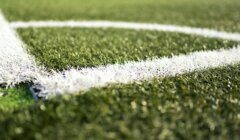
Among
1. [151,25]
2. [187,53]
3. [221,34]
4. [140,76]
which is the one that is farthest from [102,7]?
[140,76]

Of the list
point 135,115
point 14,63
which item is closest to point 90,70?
point 14,63

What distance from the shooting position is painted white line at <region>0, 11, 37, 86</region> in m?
8.59

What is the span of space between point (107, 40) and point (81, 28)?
237 cm

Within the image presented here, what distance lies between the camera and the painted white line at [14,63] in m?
8.59

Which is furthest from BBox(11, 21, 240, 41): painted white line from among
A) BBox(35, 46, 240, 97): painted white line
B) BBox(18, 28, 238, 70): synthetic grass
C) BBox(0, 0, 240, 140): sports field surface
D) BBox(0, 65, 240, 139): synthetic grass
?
BBox(0, 65, 240, 139): synthetic grass

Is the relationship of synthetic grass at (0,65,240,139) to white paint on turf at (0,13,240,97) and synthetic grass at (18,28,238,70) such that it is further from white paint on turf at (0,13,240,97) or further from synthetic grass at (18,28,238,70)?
synthetic grass at (18,28,238,70)

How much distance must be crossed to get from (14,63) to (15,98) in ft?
5.82

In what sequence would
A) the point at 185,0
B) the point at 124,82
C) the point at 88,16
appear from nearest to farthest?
the point at 124,82 < the point at 88,16 < the point at 185,0

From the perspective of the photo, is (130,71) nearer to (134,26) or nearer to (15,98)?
(15,98)

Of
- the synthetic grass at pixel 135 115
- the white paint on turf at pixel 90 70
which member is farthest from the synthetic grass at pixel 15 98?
the synthetic grass at pixel 135 115

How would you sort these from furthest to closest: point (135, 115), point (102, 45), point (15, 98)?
point (102, 45), point (15, 98), point (135, 115)

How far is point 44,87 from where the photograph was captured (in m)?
7.84

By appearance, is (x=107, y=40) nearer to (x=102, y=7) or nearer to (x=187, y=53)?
(x=187, y=53)

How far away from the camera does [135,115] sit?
267 inches
